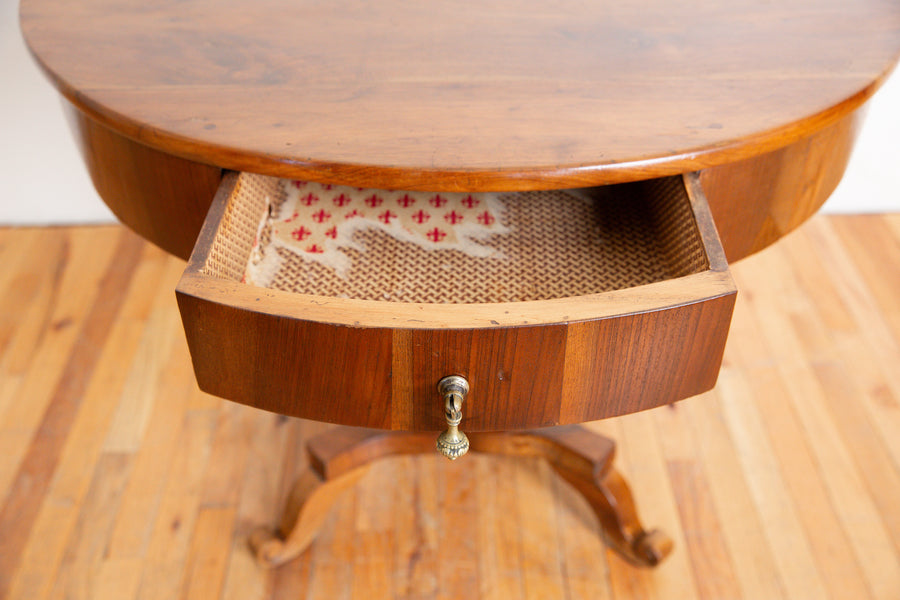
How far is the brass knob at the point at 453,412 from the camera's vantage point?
0.49 meters

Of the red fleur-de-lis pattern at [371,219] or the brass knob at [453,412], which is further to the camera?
the red fleur-de-lis pattern at [371,219]

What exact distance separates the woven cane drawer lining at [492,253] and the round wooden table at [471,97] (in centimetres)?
4

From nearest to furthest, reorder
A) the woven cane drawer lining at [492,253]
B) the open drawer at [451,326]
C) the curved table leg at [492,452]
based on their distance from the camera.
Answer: the open drawer at [451,326] → the woven cane drawer lining at [492,253] → the curved table leg at [492,452]

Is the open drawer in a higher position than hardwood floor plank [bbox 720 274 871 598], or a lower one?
higher

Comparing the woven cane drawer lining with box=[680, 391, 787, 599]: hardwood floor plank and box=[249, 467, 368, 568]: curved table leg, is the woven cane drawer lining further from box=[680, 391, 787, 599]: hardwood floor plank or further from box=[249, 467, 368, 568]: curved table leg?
box=[680, 391, 787, 599]: hardwood floor plank

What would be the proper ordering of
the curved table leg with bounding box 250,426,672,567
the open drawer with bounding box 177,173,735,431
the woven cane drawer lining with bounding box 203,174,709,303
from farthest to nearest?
the curved table leg with bounding box 250,426,672,567 < the woven cane drawer lining with bounding box 203,174,709,303 < the open drawer with bounding box 177,173,735,431

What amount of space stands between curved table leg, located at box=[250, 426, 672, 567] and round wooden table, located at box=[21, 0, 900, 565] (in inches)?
4.2

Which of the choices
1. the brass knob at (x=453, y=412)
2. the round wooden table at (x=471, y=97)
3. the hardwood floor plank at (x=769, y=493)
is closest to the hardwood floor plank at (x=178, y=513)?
the round wooden table at (x=471, y=97)

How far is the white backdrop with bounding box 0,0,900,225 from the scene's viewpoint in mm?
1224

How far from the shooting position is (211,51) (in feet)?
2.12

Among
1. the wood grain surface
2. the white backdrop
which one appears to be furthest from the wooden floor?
the wood grain surface

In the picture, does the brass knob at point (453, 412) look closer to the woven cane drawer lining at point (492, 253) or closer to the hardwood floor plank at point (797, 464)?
the woven cane drawer lining at point (492, 253)

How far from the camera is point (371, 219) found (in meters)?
0.72

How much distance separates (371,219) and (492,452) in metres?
0.26
